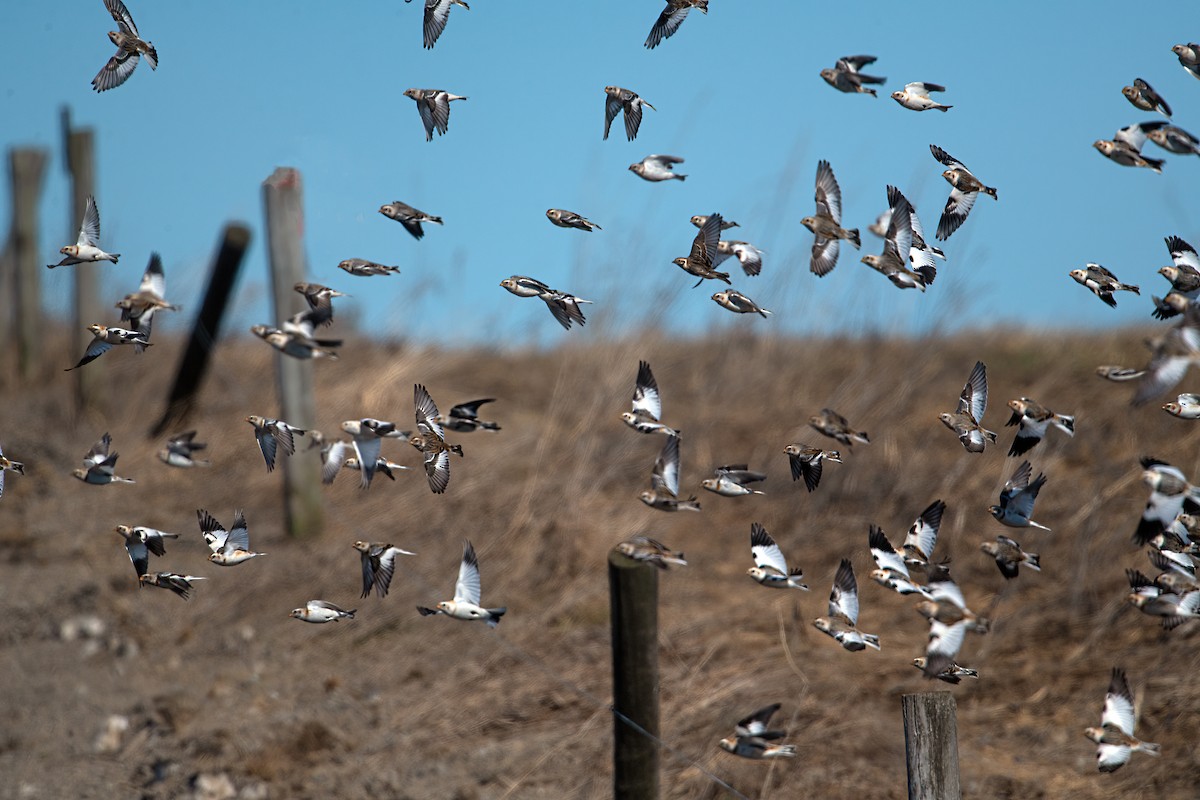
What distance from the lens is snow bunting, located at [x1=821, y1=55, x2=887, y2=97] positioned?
158 inches

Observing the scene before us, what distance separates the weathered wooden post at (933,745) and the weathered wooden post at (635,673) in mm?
997

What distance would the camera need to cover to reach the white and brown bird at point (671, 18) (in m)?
4.17

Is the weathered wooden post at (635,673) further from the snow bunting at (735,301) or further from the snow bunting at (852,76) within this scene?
the snow bunting at (852,76)

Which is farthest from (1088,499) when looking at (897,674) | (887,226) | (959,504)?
(887,226)

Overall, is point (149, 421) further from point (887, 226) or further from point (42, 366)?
point (887, 226)

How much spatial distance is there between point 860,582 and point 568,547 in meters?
2.07

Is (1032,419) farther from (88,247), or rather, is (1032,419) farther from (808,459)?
(88,247)

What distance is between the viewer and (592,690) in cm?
683

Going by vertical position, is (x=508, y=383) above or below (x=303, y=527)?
below

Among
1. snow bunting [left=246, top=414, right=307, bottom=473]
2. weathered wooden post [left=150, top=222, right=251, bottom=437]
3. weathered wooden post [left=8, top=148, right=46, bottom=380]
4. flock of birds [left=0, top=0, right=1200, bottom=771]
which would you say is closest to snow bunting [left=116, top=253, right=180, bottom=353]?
flock of birds [left=0, top=0, right=1200, bottom=771]

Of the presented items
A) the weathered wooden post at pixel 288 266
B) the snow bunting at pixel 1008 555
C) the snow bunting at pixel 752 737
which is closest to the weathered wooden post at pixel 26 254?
the weathered wooden post at pixel 288 266

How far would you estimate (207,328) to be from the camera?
34.4ft

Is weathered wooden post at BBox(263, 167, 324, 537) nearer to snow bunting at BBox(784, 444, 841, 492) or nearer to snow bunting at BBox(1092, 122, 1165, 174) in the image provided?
snow bunting at BBox(784, 444, 841, 492)

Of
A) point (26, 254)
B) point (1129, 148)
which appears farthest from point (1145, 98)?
point (26, 254)
